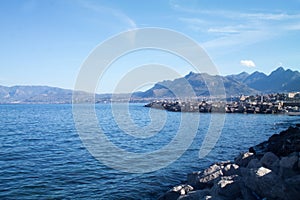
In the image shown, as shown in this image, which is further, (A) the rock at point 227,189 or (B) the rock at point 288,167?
(B) the rock at point 288,167

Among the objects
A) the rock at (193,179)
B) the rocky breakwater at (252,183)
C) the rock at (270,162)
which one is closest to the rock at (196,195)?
the rocky breakwater at (252,183)

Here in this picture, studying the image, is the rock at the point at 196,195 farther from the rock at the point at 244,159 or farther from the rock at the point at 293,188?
the rock at the point at 244,159

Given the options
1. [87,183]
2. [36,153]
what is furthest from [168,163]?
[36,153]

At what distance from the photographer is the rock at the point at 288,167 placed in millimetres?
9698

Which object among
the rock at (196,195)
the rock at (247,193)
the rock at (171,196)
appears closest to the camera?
the rock at (247,193)

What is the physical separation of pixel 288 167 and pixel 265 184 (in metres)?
1.88

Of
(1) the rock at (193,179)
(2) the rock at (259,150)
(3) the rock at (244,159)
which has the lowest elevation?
(2) the rock at (259,150)

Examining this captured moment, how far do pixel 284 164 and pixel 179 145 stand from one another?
16.9 m

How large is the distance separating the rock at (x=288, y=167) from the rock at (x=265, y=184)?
41.8 inches

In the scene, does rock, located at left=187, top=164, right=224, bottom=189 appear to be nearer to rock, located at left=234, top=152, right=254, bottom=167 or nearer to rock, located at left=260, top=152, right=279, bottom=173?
rock, located at left=260, top=152, right=279, bottom=173

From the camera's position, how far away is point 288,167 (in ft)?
32.9

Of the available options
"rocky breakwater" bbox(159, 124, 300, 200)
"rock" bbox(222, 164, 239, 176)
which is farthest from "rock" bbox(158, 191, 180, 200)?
"rock" bbox(222, 164, 239, 176)

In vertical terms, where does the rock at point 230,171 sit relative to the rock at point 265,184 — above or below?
below

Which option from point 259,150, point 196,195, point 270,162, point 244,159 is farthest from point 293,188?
point 259,150
